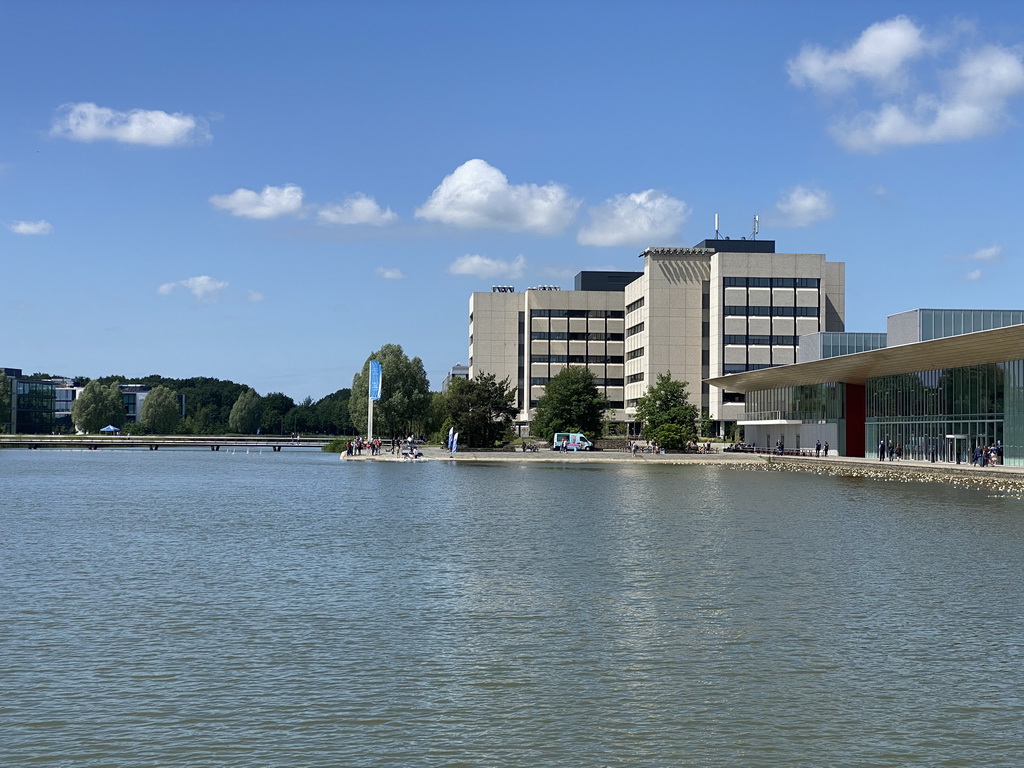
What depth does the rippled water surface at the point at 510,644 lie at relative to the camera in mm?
12055

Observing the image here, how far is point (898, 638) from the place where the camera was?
57.1ft

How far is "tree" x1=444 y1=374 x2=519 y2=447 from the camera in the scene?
352 ft

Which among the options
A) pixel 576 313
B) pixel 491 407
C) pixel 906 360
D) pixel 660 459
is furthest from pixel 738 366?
pixel 906 360

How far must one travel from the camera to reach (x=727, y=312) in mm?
128875

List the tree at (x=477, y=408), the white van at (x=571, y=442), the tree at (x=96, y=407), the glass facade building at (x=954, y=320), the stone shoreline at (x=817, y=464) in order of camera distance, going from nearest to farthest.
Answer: the stone shoreline at (x=817, y=464)
the glass facade building at (x=954, y=320)
the tree at (x=477, y=408)
the white van at (x=571, y=442)
the tree at (x=96, y=407)

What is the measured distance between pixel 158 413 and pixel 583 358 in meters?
80.8

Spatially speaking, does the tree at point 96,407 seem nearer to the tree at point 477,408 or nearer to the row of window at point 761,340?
the tree at point 477,408

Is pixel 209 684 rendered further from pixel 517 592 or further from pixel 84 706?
pixel 517 592

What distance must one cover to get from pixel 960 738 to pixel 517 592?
10.7 meters

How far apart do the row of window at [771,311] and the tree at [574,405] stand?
2373cm

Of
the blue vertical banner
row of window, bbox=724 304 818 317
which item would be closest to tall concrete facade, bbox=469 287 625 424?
row of window, bbox=724 304 818 317

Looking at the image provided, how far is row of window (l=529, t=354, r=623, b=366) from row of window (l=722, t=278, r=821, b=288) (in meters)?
30.8

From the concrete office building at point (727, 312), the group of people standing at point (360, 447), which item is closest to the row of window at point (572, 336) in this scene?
the concrete office building at point (727, 312)

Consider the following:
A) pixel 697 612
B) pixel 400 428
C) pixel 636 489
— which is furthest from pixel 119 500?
pixel 400 428
